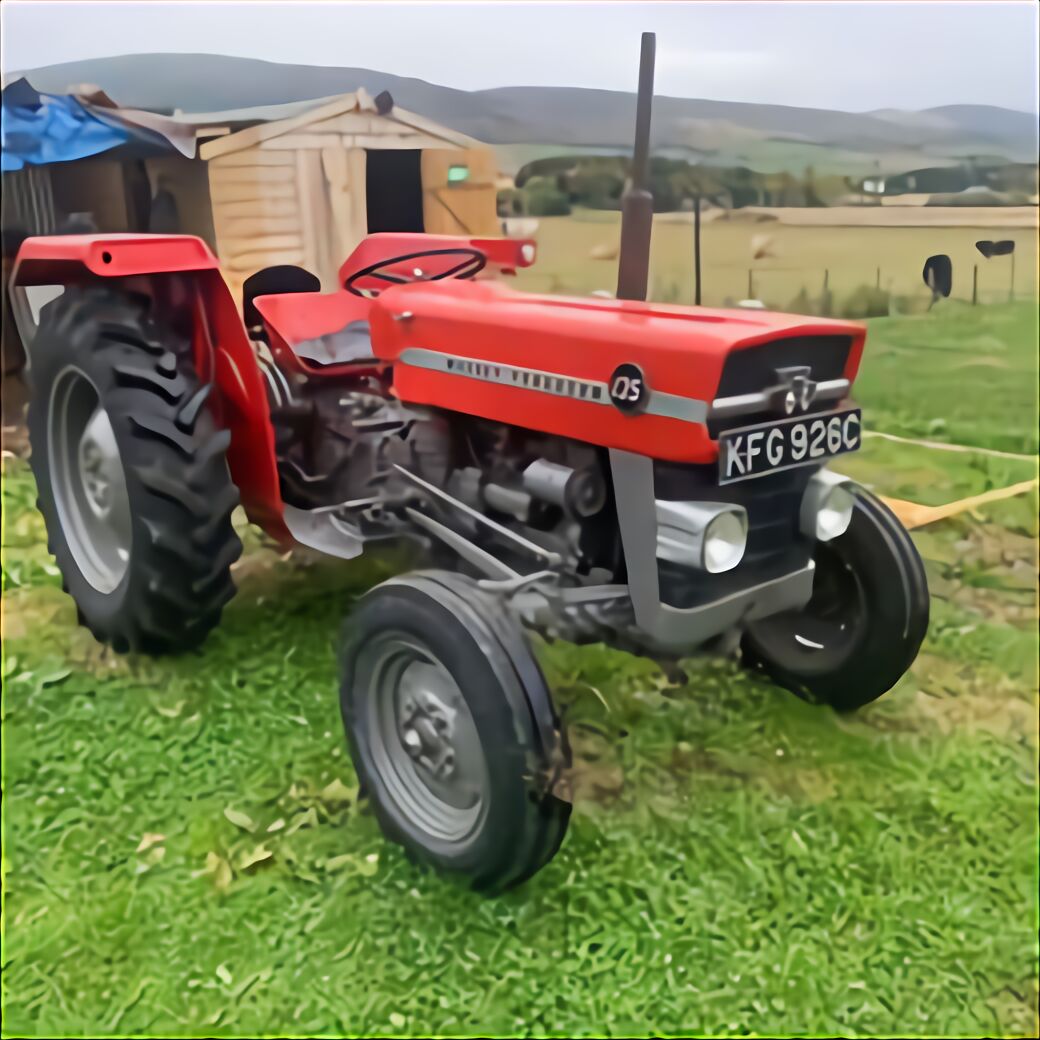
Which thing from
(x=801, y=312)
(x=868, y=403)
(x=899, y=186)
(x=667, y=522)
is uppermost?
(x=899, y=186)

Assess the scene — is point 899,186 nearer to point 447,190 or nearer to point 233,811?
point 447,190

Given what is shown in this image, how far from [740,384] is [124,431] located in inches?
33.1

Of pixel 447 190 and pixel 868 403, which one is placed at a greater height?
pixel 447 190

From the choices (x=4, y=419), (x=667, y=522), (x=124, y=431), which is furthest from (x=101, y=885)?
(x=667, y=522)

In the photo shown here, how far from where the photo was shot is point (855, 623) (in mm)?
1302

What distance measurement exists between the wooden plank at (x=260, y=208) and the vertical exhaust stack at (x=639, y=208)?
1.28 feet

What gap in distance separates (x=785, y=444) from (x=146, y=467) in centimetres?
85

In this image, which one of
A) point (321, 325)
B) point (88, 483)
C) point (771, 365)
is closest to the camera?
point (771, 365)

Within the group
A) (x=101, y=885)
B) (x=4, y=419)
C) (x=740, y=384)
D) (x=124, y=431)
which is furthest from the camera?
(x=4, y=419)

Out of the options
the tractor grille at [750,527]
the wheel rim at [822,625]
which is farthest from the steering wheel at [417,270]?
Answer: the wheel rim at [822,625]

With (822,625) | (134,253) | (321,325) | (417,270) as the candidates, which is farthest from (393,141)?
(822,625)

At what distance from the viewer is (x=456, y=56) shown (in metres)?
1.03

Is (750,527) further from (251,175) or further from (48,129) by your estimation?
(48,129)

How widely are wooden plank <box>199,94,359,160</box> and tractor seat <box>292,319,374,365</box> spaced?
25cm
